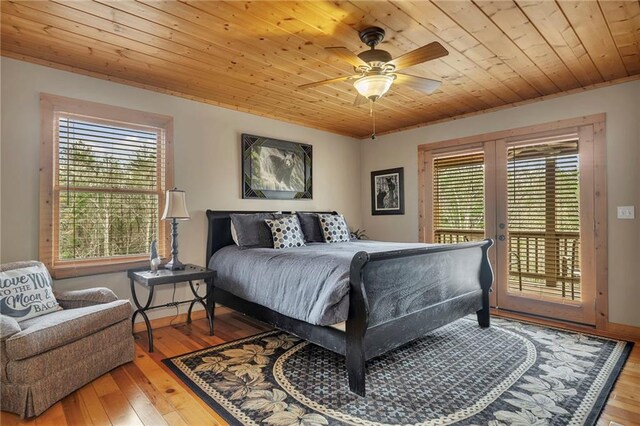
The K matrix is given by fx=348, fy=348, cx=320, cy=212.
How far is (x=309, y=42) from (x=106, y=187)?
2.29 metres

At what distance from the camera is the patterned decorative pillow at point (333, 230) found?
418cm

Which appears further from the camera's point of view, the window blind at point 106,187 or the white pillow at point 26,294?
the window blind at point 106,187

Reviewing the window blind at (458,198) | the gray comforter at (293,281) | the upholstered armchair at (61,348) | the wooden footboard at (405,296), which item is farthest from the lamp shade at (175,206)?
the window blind at (458,198)

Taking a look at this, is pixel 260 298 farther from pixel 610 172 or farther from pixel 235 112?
pixel 610 172

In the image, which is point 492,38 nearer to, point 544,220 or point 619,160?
point 619,160

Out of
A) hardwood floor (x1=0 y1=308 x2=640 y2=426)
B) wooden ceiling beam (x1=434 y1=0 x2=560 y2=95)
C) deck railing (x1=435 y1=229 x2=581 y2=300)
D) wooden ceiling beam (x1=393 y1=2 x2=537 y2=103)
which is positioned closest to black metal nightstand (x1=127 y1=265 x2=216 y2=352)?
hardwood floor (x1=0 y1=308 x2=640 y2=426)

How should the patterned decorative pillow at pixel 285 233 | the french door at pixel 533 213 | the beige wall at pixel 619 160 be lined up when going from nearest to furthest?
the beige wall at pixel 619 160 < the french door at pixel 533 213 < the patterned decorative pillow at pixel 285 233

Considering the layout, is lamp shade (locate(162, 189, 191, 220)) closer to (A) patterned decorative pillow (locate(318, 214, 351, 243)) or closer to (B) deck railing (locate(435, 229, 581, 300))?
(A) patterned decorative pillow (locate(318, 214, 351, 243))

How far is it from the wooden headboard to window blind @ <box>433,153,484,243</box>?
107 inches

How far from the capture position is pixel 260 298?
9.78 feet

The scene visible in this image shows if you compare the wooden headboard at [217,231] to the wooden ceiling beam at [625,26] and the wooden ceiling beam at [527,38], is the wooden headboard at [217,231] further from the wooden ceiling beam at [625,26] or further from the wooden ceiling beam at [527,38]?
the wooden ceiling beam at [625,26]

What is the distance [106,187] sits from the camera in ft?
10.7

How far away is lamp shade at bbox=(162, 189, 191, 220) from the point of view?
3.29m

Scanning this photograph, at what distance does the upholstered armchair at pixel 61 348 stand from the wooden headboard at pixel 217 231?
1.25 m
